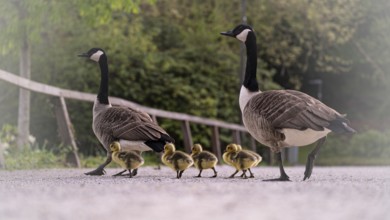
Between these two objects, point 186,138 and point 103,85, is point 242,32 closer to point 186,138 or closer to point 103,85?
point 103,85

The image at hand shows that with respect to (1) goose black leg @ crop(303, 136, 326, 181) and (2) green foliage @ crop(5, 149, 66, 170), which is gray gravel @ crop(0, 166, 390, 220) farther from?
(2) green foliage @ crop(5, 149, 66, 170)

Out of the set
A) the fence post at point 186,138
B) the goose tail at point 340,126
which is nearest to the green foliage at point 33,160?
the fence post at point 186,138

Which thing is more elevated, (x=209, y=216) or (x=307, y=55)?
(x=209, y=216)

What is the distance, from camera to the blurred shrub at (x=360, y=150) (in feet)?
97.6

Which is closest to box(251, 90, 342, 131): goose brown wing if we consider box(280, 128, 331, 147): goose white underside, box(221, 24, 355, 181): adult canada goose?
box(221, 24, 355, 181): adult canada goose

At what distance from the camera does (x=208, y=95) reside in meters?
23.8

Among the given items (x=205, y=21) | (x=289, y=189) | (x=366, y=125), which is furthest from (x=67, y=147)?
(x=366, y=125)

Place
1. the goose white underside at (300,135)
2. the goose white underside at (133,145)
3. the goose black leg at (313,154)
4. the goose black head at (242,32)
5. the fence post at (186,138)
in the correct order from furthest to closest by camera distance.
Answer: the fence post at (186,138), the goose black head at (242,32), the goose white underside at (133,145), the goose black leg at (313,154), the goose white underside at (300,135)

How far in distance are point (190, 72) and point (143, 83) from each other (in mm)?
2263

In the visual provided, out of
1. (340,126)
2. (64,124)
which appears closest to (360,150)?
(64,124)

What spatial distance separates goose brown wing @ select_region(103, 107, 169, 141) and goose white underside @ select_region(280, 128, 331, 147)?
1.65 meters

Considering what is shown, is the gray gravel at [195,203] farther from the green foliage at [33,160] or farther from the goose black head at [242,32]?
the green foliage at [33,160]

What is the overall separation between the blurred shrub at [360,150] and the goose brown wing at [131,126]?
20.1 m

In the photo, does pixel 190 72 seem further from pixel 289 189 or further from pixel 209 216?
pixel 209 216
